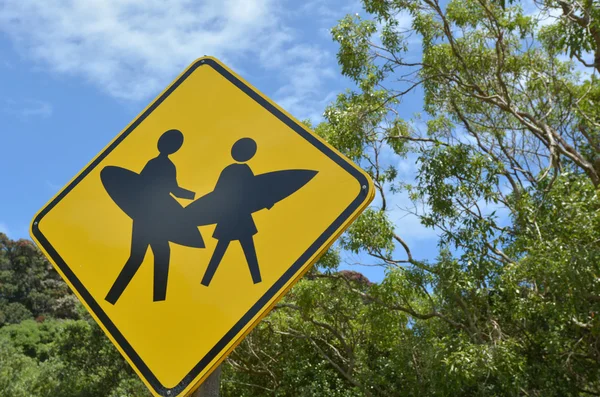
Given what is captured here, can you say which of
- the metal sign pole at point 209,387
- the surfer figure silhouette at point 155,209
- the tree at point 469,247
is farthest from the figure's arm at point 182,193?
the tree at point 469,247

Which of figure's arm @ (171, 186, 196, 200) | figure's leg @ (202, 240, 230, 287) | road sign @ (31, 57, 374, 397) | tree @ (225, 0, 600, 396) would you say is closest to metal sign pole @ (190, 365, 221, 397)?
road sign @ (31, 57, 374, 397)

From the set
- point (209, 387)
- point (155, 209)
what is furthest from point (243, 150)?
point (209, 387)

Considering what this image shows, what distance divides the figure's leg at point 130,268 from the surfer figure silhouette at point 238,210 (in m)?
0.24

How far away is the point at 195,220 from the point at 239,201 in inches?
5.8

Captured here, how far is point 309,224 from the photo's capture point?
1695 mm

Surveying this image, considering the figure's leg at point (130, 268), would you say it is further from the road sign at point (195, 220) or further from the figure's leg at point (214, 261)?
the figure's leg at point (214, 261)

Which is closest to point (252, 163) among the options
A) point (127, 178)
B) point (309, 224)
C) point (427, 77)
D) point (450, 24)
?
point (309, 224)

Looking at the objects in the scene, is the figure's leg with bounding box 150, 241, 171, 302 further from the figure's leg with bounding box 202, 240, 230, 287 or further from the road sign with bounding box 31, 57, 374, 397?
the figure's leg with bounding box 202, 240, 230, 287

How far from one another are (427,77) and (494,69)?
1568mm

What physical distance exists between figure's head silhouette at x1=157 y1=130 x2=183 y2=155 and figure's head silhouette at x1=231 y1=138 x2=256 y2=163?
21 cm

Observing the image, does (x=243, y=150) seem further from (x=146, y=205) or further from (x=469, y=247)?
(x=469, y=247)

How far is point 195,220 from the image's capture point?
5.80ft

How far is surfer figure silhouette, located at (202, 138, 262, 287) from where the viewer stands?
1.67 m

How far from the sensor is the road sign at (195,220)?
161 centimetres
